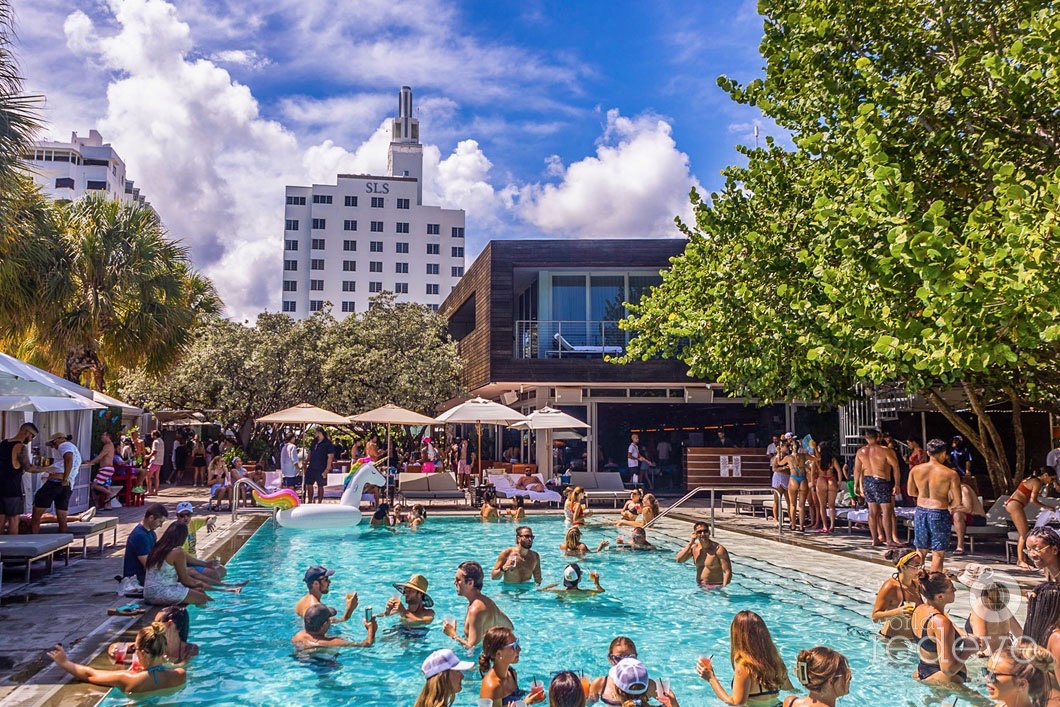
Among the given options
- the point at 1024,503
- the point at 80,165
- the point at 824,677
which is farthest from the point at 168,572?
the point at 80,165

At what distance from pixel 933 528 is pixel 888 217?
14.4 feet

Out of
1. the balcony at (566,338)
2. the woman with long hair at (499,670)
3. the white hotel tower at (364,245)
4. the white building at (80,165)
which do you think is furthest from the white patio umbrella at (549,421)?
the white building at (80,165)

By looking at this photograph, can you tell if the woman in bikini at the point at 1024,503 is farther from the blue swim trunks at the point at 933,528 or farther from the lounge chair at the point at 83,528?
the lounge chair at the point at 83,528

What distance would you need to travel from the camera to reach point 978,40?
1059cm

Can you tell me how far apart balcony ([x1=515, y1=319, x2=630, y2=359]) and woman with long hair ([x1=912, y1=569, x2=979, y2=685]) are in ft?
55.1

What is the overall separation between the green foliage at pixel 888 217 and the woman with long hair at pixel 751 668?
→ 3.17 meters

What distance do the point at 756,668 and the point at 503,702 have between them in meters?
1.82

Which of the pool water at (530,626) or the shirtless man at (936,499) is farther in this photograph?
the shirtless man at (936,499)

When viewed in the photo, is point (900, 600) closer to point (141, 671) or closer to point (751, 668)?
point (751, 668)

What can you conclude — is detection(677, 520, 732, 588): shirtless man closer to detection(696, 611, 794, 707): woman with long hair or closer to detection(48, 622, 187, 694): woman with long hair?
detection(696, 611, 794, 707): woman with long hair

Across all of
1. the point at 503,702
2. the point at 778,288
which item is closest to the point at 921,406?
the point at 778,288

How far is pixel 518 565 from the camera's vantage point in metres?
10.8

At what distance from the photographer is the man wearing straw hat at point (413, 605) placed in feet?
27.4

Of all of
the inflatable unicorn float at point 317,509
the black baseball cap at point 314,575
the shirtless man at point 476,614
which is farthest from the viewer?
the inflatable unicorn float at point 317,509
